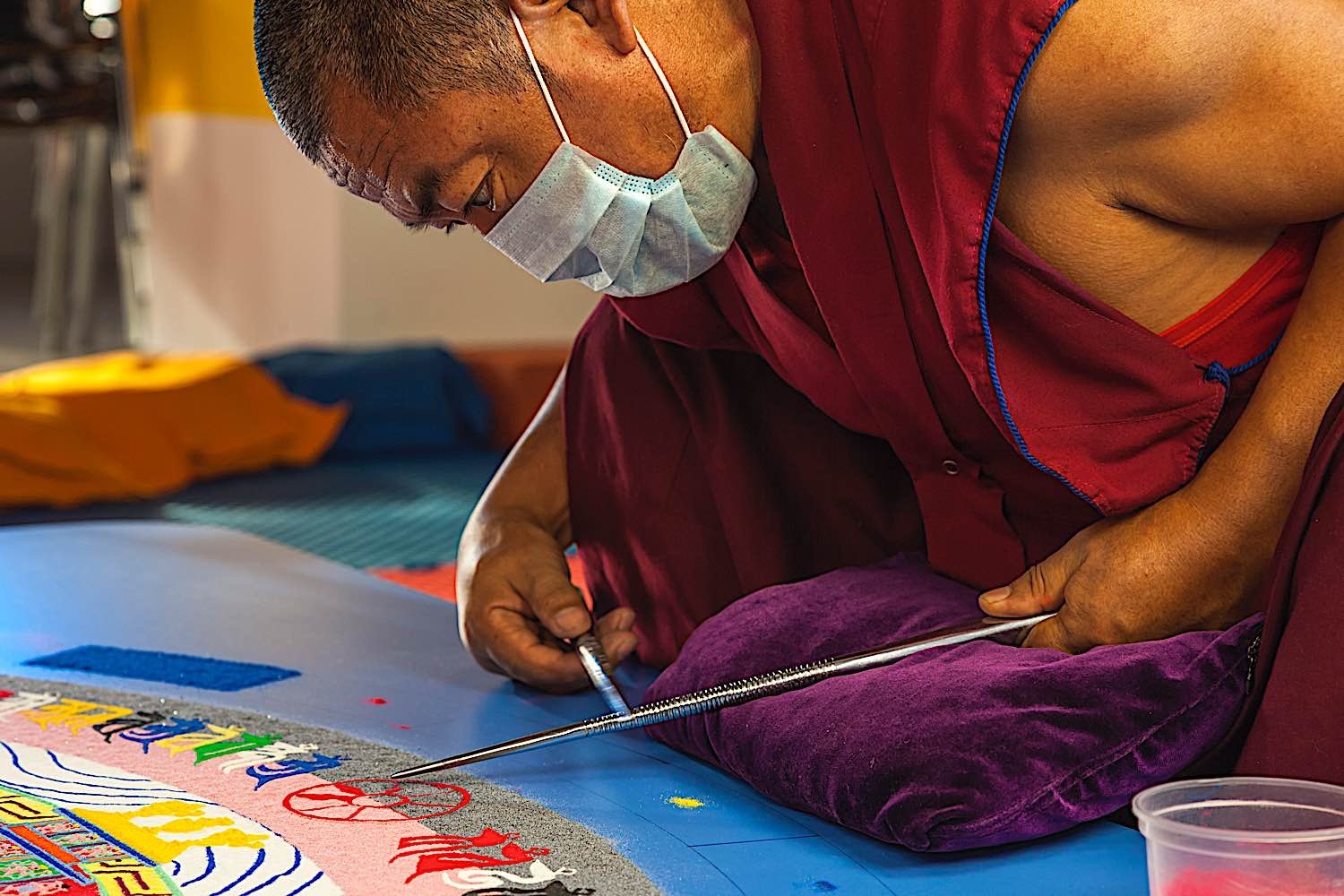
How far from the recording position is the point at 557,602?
141cm

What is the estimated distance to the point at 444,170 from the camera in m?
1.19

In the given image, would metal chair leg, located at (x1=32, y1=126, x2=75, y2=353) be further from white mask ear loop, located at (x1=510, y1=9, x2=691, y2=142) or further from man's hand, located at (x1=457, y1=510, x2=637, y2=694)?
white mask ear loop, located at (x1=510, y1=9, x2=691, y2=142)

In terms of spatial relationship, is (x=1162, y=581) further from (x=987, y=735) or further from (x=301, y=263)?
(x=301, y=263)

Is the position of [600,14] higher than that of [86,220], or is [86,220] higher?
[600,14]

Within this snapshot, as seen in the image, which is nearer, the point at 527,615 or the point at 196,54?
the point at 527,615

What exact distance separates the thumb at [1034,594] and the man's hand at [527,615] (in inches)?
13.9

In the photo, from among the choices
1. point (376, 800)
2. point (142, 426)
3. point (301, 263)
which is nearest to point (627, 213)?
point (376, 800)

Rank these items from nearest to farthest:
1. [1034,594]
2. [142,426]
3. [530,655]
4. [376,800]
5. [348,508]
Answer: [376,800], [1034,594], [530,655], [348,508], [142,426]

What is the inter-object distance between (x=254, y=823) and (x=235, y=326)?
11.9 feet

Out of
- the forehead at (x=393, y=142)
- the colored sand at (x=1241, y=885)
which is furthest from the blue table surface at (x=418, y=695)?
the forehead at (x=393, y=142)

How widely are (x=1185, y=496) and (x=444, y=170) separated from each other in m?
0.59

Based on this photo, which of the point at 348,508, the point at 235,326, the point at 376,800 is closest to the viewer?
the point at 376,800

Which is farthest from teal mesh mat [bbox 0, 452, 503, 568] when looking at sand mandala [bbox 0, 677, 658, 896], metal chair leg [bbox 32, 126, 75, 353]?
metal chair leg [bbox 32, 126, 75, 353]

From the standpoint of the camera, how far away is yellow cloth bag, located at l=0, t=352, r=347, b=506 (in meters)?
2.96
